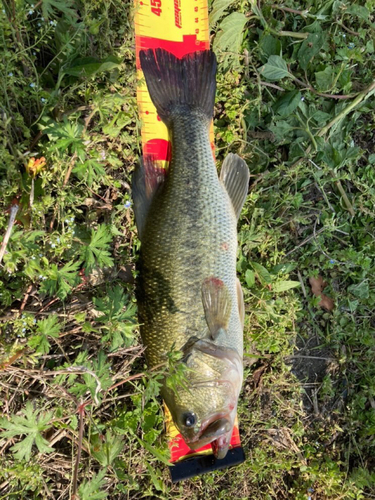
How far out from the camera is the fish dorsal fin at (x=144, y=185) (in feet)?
8.45

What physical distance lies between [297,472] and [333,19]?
3698 mm

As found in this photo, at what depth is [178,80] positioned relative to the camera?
269 cm

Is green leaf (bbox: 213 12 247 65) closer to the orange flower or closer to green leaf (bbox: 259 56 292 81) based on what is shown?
green leaf (bbox: 259 56 292 81)

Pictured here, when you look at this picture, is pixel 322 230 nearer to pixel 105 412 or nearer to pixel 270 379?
pixel 270 379

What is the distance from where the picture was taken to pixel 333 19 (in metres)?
3.39

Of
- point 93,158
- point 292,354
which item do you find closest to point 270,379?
point 292,354

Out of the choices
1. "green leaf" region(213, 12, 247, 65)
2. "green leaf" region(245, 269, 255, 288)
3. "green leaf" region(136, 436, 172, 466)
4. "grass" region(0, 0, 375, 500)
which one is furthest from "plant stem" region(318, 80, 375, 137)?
"green leaf" region(136, 436, 172, 466)

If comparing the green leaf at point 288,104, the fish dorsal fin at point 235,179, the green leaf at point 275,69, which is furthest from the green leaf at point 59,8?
the green leaf at point 288,104

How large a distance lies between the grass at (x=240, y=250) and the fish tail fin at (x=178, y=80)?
0.23m

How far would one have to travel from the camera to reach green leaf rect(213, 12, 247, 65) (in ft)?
10.1

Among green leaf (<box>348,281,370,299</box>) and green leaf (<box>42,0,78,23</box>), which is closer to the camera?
green leaf (<box>42,0,78,23</box>)

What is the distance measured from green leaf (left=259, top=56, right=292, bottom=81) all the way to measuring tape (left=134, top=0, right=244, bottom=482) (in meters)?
0.52

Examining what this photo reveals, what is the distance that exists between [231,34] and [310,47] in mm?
702

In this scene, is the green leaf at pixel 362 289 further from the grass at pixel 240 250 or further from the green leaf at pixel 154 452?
the green leaf at pixel 154 452
